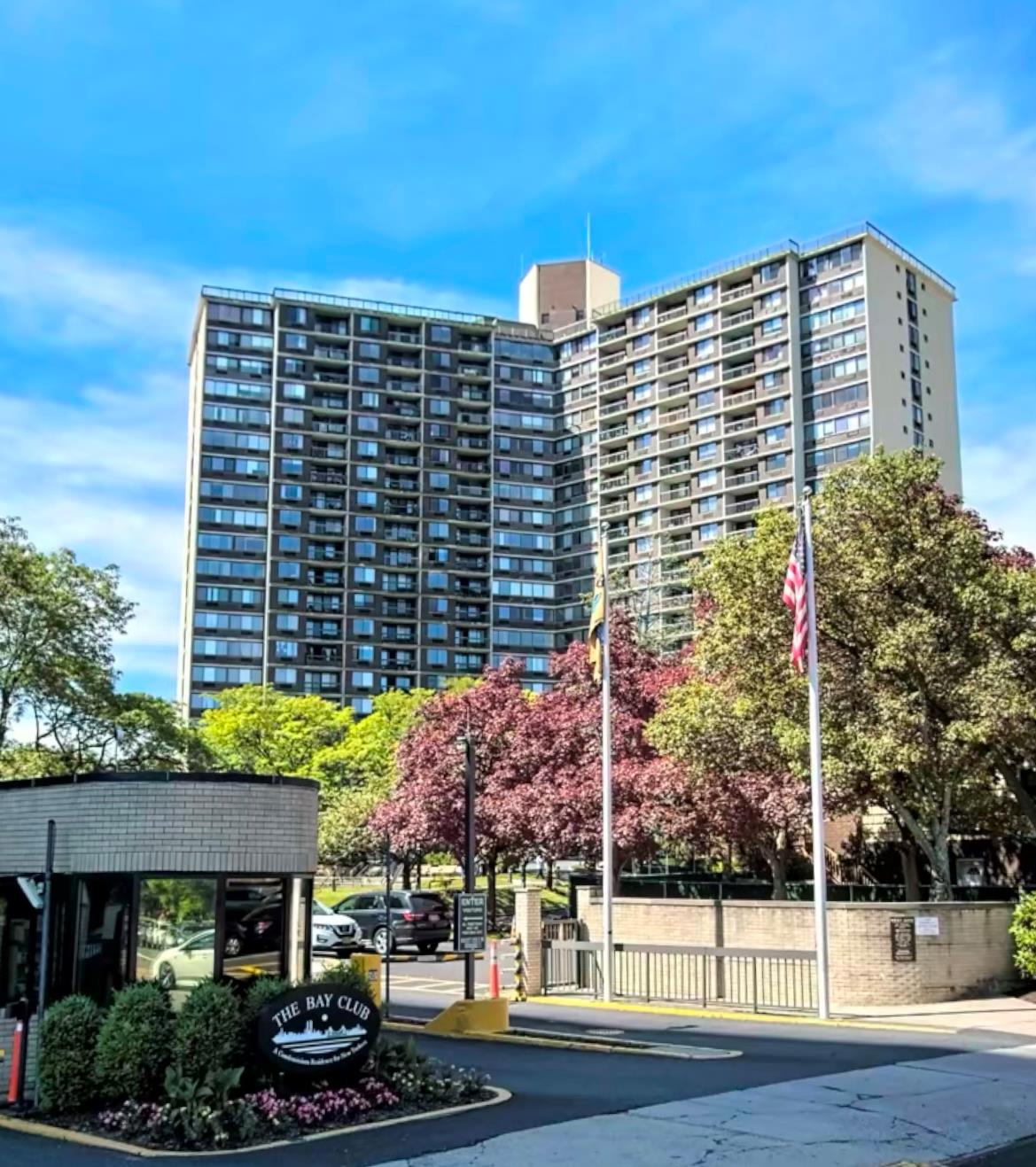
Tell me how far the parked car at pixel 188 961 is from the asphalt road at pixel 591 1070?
7.43 ft

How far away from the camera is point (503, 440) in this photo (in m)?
118

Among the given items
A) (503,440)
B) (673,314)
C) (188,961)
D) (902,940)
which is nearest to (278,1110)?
(188,961)

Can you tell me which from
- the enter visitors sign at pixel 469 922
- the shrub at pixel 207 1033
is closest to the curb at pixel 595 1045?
the enter visitors sign at pixel 469 922

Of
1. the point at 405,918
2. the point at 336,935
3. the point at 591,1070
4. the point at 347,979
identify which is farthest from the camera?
the point at 405,918

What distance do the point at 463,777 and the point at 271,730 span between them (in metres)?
36.7

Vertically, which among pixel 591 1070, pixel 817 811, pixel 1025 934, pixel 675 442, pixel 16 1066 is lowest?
pixel 591 1070

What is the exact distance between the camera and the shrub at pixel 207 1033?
11.1 m

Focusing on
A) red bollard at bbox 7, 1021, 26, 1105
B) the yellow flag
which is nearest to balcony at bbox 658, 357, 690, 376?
the yellow flag

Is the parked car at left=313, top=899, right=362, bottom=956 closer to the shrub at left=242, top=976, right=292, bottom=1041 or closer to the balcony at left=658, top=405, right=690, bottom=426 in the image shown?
the shrub at left=242, top=976, right=292, bottom=1041

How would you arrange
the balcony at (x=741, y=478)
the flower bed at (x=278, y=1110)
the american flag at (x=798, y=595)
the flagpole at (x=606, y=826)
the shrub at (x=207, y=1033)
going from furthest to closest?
1. the balcony at (x=741, y=478)
2. the flagpole at (x=606, y=826)
3. the american flag at (x=798, y=595)
4. the shrub at (x=207, y=1033)
5. the flower bed at (x=278, y=1110)

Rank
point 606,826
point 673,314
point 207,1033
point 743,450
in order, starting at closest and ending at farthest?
1. point 207,1033
2. point 606,826
3. point 743,450
4. point 673,314

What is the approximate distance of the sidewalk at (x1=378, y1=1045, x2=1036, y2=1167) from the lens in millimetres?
9750

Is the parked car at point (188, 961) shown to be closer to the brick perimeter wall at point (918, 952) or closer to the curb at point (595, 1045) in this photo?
the curb at point (595, 1045)

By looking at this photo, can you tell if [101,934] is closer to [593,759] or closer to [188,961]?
[188,961]
